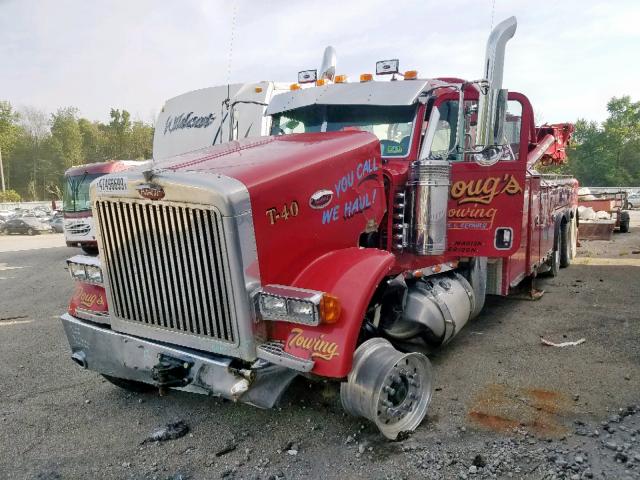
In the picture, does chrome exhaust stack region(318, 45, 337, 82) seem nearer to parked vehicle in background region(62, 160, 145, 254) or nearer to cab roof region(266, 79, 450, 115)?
cab roof region(266, 79, 450, 115)

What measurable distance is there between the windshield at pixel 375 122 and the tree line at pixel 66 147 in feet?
194

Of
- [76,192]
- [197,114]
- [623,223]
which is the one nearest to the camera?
[197,114]

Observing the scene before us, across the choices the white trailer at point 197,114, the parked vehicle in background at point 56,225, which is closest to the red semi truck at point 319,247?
the white trailer at point 197,114

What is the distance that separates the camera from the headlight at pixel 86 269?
3.61 m

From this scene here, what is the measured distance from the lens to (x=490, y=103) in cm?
364

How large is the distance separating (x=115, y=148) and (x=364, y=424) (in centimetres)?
6490

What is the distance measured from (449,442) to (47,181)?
7039 cm

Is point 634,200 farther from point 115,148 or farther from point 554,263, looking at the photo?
point 115,148

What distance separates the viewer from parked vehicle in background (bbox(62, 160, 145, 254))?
14.0m

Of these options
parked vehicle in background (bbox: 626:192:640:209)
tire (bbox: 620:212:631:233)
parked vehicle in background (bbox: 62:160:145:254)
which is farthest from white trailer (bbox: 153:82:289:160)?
parked vehicle in background (bbox: 626:192:640:209)

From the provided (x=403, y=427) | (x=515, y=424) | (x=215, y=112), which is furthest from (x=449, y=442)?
(x=215, y=112)

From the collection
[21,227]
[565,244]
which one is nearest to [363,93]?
[565,244]

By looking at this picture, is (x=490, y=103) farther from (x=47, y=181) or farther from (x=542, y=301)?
(x=47, y=181)

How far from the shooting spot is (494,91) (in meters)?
3.62
